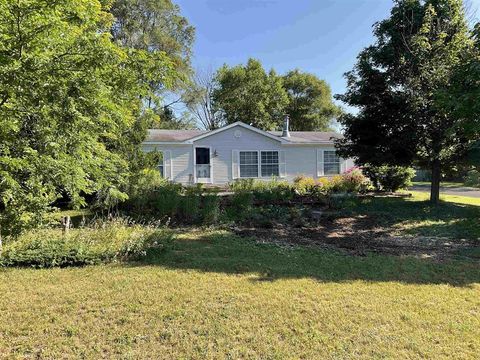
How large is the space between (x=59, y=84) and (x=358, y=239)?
6775 millimetres

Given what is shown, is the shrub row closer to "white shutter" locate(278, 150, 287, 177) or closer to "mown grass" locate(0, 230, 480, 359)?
"white shutter" locate(278, 150, 287, 177)

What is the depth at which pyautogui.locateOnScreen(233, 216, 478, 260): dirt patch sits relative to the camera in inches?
267

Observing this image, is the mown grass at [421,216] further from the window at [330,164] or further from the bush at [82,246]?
the window at [330,164]

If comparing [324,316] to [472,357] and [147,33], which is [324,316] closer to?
[472,357]

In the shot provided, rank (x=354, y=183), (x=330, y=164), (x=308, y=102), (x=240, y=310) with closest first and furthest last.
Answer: (x=240, y=310)
(x=354, y=183)
(x=330, y=164)
(x=308, y=102)

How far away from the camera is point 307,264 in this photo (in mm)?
5625

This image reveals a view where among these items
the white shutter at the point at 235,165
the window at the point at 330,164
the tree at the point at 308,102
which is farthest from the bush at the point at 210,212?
the tree at the point at 308,102

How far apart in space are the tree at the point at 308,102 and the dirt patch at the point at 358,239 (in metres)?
29.5

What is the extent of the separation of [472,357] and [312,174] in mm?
17687

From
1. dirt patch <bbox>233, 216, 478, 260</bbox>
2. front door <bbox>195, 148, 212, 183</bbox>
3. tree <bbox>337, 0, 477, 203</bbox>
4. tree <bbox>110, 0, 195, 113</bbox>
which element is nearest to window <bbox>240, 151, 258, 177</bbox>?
front door <bbox>195, 148, 212, 183</bbox>

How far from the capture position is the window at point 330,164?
68.4 ft

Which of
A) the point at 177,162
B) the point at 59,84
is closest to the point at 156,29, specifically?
the point at 177,162

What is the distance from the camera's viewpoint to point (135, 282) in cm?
451

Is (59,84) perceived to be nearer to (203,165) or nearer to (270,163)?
(203,165)
